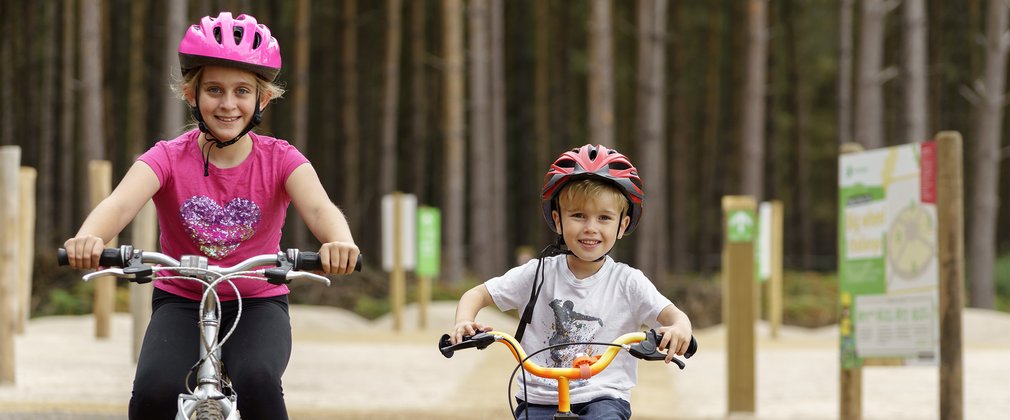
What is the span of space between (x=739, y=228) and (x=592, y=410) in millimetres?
7050

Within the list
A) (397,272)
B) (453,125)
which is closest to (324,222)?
(397,272)

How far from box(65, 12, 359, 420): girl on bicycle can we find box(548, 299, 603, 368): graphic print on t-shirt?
0.69 meters

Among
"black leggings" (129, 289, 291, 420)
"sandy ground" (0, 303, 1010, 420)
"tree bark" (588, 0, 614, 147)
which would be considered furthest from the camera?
"tree bark" (588, 0, 614, 147)

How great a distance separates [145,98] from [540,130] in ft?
39.2

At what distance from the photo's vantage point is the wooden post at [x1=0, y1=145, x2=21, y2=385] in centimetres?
1146

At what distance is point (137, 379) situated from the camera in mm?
4332

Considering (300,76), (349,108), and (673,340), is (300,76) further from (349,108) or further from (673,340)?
(673,340)

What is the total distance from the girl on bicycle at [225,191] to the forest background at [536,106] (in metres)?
Result: 19.1

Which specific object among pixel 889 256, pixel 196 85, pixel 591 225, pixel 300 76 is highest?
pixel 300 76

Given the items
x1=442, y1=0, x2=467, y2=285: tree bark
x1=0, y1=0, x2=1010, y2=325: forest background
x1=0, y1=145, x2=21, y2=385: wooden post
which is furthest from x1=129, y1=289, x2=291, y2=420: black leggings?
x1=442, y1=0, x2=467, y2=285: tree bark

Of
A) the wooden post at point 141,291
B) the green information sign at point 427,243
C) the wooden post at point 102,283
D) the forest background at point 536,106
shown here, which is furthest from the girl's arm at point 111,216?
the forest background at point 536,106

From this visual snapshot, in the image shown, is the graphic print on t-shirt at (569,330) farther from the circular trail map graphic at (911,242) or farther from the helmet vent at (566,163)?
the circular trail map graphic at (911,242)

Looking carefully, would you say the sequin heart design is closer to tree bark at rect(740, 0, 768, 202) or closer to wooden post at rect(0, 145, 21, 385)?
wooden post at rect(0, 145, 21, 385)

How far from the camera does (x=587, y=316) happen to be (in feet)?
14.9
